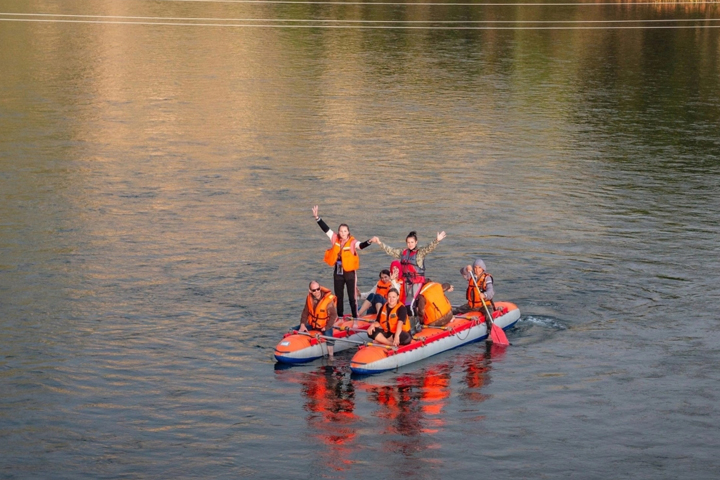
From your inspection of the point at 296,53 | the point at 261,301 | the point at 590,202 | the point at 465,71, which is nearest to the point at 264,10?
the point at 296,53

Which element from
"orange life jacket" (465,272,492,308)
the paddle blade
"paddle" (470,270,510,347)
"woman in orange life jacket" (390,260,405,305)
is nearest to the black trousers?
"woman in orange life jacket" (390,260,405,305)

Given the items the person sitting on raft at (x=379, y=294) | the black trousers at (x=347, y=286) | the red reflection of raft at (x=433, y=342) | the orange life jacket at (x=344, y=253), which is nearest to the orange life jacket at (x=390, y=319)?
the red reflection of raft at (x=433, y=342)

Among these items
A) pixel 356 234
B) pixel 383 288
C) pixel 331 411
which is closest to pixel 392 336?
pixel 383 288

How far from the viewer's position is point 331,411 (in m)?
25.1

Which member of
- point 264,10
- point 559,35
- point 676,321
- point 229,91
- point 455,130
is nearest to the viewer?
point 676,321

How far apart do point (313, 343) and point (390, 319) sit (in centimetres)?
202

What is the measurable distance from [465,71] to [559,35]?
16.4m

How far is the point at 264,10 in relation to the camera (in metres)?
96.6

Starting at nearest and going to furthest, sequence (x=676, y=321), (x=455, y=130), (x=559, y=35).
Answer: (x=676, y=321), (x=455, y=130), (x=559, y=35)

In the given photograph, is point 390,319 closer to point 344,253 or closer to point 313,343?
point 313,343

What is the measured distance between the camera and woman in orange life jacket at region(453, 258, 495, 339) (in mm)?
29219

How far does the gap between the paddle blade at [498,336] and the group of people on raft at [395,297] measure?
38cm

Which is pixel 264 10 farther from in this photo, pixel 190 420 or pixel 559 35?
pixel 190 420

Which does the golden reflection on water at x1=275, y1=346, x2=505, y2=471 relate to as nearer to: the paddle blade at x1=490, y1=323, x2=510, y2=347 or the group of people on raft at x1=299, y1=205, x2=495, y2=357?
the paddle blade at x1=490, y1=323, x2=510, y2=347
